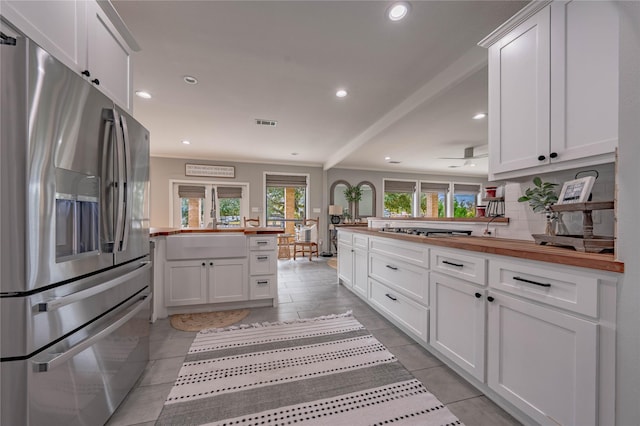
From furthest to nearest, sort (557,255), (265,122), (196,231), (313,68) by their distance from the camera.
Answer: (265,122) → (196,231) → (313,68) → (557,255)

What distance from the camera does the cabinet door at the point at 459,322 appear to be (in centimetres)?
141

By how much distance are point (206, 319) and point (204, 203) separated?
14.6ft

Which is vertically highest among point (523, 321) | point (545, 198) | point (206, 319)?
point (545, 198)

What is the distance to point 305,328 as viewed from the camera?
2.30 metres

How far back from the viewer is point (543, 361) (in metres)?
1.10

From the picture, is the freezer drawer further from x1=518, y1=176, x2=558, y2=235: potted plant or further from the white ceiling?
x1=518, y1=176, x2=558, y2=235: potted plant

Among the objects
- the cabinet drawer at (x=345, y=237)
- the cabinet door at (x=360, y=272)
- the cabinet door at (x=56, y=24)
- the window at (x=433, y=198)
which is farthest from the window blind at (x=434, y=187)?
the cabinet door at (x=56, y=24)

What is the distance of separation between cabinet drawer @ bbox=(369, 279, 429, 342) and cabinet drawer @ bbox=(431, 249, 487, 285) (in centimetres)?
39

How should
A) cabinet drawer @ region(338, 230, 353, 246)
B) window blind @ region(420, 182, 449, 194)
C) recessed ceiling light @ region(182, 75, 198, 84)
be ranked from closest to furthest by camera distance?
recessed ceiling light @ region(182, 75, 198, 84) → cabinet drawer @ region(338, 230, 353, 246) → window blind @ region(420, 182, 449, 194)

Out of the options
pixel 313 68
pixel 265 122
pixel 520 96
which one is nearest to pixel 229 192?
pixel 265 122

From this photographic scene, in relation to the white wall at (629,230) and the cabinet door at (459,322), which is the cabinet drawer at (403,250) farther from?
the white wall at (629,230)

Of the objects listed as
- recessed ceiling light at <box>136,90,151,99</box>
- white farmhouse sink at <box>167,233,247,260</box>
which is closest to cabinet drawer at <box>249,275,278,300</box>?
white farmhouse sink at <box>167,233,247,260</box>

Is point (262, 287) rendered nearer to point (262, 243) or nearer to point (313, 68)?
point (262, 243)

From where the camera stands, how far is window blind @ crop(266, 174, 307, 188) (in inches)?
262
